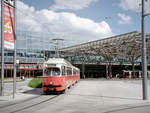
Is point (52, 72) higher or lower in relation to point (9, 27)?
lower

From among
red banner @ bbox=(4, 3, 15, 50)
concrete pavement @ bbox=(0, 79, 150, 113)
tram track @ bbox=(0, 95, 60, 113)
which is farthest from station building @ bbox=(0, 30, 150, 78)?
tram track @ bbox=(0, 95, 60, 113)

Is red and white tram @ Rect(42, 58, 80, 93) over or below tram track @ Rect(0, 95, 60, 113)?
over

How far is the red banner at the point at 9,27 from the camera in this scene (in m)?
17.4

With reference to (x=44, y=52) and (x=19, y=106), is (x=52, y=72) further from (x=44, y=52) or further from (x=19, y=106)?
(x=44, y=52)

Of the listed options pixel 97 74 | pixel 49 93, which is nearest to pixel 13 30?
pixel 49 93

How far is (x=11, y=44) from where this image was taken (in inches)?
696

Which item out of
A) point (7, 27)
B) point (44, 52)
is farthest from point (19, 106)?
point (44, 52)

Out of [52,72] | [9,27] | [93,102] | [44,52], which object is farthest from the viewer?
[44,52]

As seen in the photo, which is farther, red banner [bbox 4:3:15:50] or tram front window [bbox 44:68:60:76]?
tram front window [bbox 44:68:60:76]

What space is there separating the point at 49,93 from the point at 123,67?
270ft

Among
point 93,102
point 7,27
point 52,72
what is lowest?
point 93,102

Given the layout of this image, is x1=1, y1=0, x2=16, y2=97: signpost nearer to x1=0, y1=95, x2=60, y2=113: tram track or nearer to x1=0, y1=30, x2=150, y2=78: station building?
x1=0, y1=95, x2=60, y2=113: tram track

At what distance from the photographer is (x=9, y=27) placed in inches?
700

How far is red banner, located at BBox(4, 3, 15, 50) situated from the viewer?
57.0 ft
